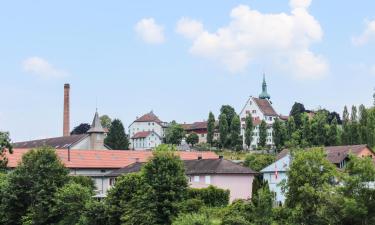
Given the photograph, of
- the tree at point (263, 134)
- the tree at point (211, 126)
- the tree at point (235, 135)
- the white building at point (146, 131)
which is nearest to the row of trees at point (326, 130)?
the tree at point (263, 134)

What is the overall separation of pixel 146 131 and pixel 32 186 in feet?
327

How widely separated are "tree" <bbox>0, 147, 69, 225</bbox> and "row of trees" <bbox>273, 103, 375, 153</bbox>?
94.0 feet

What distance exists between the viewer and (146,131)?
493ft

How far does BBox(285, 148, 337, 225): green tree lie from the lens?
3475cm

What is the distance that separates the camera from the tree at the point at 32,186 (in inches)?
1959

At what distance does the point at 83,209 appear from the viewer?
46.4 m

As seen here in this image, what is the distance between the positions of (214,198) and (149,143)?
324 ft

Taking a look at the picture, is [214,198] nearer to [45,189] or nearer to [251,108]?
[45,189]

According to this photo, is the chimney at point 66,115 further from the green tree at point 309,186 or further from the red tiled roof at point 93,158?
the green tree at point 309,186

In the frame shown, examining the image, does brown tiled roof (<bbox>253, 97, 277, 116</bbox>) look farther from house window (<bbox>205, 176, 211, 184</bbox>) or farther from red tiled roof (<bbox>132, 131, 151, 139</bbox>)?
house window (<bbox>205, 176, 211, 184</bbox>)

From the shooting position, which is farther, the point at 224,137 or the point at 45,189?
the point at 224,137

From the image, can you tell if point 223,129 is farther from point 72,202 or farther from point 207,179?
point 72,202

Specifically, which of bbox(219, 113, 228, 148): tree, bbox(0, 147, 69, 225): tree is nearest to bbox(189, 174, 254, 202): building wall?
bbox(0, 147, 69, 225): tree

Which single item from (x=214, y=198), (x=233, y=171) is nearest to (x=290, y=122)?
(x=233, y=171)
